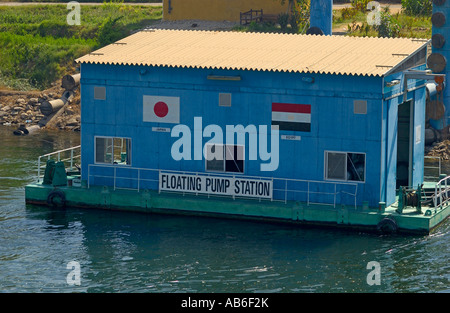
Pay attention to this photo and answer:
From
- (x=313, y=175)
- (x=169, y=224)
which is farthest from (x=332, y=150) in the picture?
(x=169, y=224)

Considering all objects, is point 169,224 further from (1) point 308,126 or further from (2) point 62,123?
(2) point 62,123

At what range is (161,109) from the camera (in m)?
46.4

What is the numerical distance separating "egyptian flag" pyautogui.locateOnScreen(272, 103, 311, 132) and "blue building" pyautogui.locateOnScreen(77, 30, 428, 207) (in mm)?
42

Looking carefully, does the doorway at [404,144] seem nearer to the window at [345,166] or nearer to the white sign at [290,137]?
the window at [345,166]

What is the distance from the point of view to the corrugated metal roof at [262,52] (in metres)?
44.4

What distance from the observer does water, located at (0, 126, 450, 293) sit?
123 feet

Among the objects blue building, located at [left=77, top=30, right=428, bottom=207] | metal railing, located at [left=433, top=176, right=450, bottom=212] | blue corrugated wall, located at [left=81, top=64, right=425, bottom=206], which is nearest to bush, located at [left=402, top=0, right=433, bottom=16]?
blue building, located at [left=77, top=30, right=428, bottom=207]

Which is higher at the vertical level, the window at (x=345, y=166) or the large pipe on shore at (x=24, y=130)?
the large pipe on shore at (x=24, y=130)

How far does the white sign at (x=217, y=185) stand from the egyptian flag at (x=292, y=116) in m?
2.48

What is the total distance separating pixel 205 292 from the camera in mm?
36594

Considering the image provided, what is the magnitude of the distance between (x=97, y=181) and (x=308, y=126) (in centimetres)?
991

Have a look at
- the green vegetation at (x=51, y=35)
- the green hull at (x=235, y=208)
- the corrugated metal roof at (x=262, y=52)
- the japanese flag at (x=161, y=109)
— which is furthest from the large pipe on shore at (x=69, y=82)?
the japanese flag at (x=161, y=109)

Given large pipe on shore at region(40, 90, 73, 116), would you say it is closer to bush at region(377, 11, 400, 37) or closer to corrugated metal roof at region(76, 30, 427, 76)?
corrugated metal roof at region(76, 30, 427, 76)

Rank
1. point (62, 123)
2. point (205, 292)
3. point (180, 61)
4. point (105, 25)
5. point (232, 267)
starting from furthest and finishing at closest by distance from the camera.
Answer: point (105, 25)
point (62, 123)
point (180, 61)
point (232, 267)
point (205, 292)
